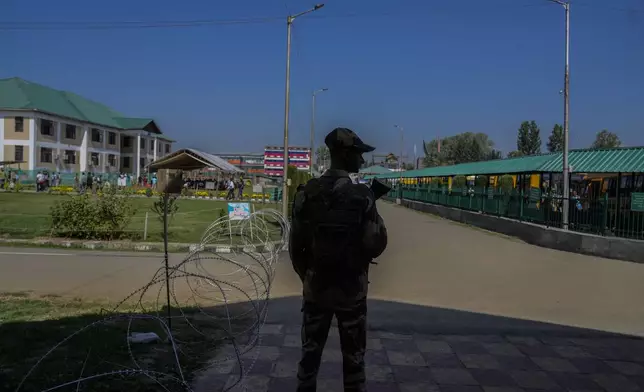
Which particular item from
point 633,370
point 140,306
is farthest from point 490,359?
point 140,306

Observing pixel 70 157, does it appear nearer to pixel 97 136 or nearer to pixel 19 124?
pixel 97 136

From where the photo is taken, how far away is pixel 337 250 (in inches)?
122

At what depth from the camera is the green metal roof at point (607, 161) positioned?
1708 centimetres

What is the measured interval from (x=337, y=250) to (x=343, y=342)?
624mm

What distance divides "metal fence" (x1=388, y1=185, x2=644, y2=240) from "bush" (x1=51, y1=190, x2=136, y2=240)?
7767mm

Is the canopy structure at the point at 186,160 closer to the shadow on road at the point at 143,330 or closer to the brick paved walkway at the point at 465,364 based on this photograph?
the shadow on road at the point at 143,330

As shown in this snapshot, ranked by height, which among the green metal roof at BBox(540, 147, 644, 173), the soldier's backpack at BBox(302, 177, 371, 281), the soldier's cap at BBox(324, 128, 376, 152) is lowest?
the soldier's backpack at BBox(302, 177, 371, 281)

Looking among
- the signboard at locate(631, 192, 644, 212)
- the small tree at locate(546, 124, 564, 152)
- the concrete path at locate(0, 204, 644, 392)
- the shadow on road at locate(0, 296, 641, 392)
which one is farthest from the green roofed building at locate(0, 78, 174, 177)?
the small tree at locate(546, 124, 564, 152)

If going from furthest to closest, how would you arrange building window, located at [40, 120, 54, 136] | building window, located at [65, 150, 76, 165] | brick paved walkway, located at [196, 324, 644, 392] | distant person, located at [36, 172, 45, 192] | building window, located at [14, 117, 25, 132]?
building window, located at [65, 150, 76, 165], building window, located at [40, 120, 54, 136], building window, located at [14, 117, 25, 132], distant person, located at [36, 172, 45, 192], brick paved walkway, located at [196, 324, 644, 392]

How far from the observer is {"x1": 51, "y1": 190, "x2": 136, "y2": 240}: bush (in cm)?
1465

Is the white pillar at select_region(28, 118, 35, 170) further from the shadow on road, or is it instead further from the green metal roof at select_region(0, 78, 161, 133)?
the shadow on road

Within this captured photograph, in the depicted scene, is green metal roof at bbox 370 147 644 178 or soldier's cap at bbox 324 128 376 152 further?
green metal roof at bbox 370 147 644 178

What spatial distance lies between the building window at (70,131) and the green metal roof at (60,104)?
112 cm

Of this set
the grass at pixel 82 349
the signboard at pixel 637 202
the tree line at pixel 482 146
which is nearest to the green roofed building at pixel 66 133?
the tree line at pixel 482 146
